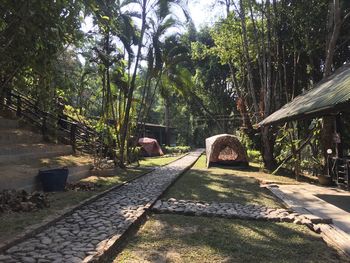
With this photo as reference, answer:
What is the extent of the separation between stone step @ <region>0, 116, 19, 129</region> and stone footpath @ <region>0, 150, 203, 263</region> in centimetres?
583

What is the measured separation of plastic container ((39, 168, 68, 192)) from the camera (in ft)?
29.6

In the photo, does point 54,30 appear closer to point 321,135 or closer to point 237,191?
point 237,191

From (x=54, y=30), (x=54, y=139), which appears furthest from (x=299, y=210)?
(x=54, y=139)

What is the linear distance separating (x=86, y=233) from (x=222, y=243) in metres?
2.09

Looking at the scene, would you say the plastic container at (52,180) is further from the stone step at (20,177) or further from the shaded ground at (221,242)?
the shaded ground at (221,242)

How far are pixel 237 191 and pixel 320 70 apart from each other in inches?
451

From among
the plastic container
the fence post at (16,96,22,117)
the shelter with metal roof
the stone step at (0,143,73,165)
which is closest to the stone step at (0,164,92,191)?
the plastic container

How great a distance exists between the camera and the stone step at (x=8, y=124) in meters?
12.8

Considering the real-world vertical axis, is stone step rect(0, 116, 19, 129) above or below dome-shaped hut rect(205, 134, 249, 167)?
above

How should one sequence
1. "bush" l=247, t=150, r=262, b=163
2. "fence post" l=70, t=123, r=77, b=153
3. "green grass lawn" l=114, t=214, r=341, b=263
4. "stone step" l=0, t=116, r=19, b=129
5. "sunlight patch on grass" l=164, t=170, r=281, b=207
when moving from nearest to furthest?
1. "green grass lawn" l=114, t=214, r=341, b=263
2. "sunlight patch on grass" l=164, t=170, r=281, b=207
3. "stone step" l=0, t=116, r=19, b=129
4. "fence post" l=70, t=123, r=77, b=153
5. "bush" l=247, t=150, r=262, b=163

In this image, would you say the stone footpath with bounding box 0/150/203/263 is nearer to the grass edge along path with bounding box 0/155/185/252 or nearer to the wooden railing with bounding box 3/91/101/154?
the grass edge along path with bounding box 0/155/185/252

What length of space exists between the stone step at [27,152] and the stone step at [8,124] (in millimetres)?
1678

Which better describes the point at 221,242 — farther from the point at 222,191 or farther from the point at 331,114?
the point at 331,114

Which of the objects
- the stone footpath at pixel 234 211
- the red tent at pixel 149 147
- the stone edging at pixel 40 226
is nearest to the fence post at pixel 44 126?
the stone edging at pixel 40 226
